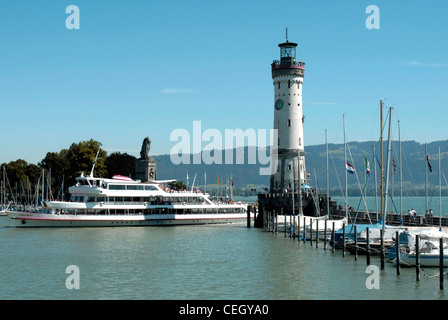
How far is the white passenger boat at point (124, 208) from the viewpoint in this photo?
70.0 m

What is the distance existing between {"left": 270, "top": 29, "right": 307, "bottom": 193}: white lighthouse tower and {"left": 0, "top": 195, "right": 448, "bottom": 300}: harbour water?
25553 mm

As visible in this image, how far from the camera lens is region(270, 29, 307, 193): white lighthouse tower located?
84.1m

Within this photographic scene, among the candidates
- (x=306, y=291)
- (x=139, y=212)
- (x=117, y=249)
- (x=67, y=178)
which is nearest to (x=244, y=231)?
(x=139, y=212)

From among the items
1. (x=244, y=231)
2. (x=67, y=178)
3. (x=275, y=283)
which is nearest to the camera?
(x=275, y=283)

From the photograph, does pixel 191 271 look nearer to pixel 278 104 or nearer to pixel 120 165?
pixel 278 104

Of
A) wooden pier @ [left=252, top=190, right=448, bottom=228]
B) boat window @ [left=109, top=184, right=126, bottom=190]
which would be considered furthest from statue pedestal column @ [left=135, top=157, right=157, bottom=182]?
wooden pier @ [left=252, top=190, right=448, bottom=228]

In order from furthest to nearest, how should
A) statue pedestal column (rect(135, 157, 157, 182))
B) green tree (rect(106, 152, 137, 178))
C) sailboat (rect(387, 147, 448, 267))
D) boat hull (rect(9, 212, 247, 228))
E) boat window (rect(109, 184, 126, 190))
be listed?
green tree (rect(106, 152, 137, 178))
statue pedestal column (rect(135, 157, 157, 182))
boat window (rect(109, 184, 126, 190))
boat hull (rect(9, 212, 247, 228))
sailboat (rect(387, 147, 448, 267))

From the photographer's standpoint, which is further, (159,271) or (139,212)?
(139,212)

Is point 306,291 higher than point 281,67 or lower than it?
lower

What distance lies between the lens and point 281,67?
85.2 metres

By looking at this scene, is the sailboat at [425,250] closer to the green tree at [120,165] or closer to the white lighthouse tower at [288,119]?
the white lighthouse tower at [288,119]

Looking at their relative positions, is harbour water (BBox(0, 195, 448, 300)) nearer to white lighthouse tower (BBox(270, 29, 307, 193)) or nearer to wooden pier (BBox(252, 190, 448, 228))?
wooden pier (BBox(252, 190, 448, 228))

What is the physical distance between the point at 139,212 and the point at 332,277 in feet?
140
